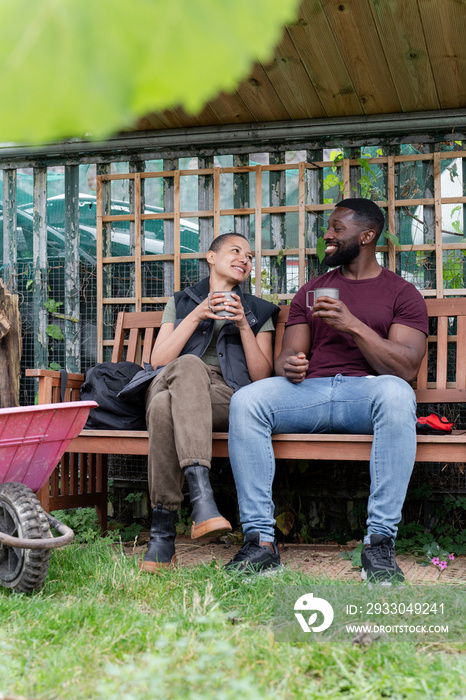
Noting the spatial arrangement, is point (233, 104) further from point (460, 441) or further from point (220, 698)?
point (220, 698)

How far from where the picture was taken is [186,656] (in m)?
1.47

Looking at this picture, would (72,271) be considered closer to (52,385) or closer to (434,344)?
(52,385)

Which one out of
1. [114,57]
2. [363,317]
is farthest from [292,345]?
[114,57]

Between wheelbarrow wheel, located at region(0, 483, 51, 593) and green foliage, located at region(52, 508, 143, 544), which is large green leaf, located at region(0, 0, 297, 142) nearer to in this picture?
wheelbarrow wheel, located at region(0, 483, 51, 593)

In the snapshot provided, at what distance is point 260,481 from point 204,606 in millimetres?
713

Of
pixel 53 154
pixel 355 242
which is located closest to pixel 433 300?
pixel 355 242

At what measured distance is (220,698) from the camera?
1160 millimetres

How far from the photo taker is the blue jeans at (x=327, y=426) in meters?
2.41

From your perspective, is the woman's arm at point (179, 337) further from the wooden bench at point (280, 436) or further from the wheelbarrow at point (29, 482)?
the wheelbarrow at point (29, 482)

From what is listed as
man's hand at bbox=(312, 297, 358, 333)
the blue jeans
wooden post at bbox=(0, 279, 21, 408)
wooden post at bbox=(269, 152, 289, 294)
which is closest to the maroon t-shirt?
the blue jeans

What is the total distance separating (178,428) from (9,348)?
1935 mm

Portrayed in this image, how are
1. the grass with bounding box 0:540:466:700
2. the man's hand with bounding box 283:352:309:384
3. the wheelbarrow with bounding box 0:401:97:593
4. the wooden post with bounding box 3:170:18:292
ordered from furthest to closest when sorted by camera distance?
the wooden post with bounding box 3:170:18:292 < the man's hand with bounding box 283:352:309:384 < the wheelbarrow with bounding box 0:401:97:593 < the grass with bounding box 0:540:466:700

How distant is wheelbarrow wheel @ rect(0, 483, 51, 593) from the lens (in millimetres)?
2156

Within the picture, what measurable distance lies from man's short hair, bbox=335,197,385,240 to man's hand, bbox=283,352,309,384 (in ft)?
2.64
